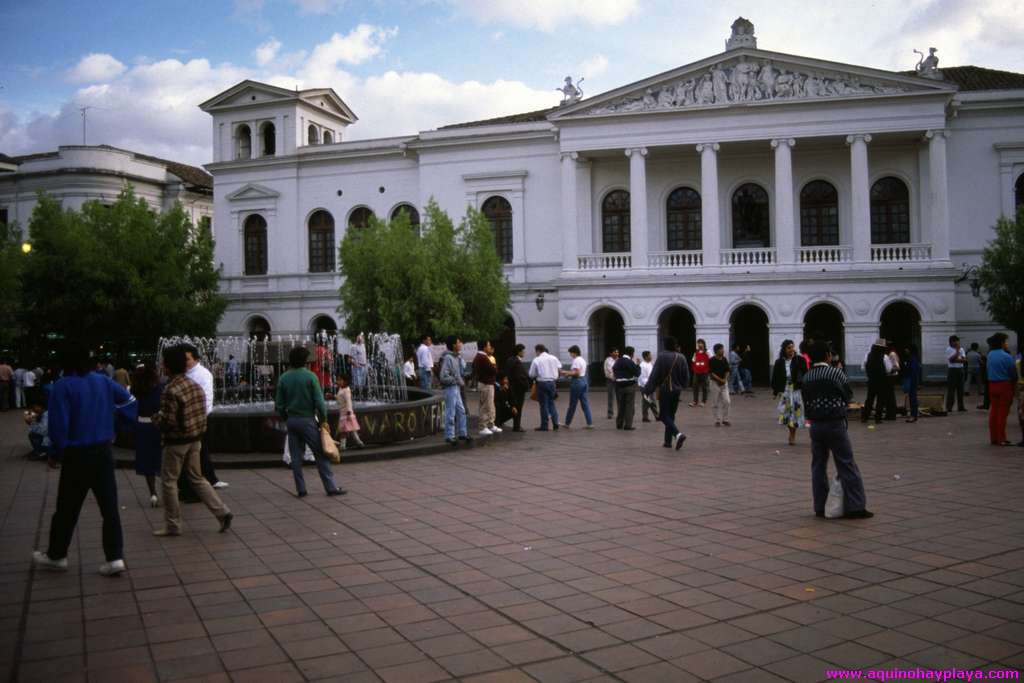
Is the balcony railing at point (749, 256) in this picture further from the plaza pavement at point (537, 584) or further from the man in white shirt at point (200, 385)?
the man in white shirt at point (200, 385)

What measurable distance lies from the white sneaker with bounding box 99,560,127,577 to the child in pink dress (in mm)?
6476

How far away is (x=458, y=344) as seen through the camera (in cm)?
1516

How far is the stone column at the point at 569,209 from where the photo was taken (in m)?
35.5

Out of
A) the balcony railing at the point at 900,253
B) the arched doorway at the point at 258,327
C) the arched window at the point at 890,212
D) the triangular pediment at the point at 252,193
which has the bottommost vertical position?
the arched doorway at the point at 258,327

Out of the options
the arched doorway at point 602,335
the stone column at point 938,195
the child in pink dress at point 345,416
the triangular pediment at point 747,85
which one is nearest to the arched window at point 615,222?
the arched doorway at point 602,335

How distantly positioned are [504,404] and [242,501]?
8488mm

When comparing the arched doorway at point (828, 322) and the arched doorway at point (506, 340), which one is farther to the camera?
the arched doorway at point (506, 340)

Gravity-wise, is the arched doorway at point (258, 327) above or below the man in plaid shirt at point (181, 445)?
above

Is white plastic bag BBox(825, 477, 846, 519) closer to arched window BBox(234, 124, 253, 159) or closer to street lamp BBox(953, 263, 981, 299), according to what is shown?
street lamp BBox(953, 263, 981, 299)

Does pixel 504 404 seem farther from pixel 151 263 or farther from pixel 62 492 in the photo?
pixel 151 263

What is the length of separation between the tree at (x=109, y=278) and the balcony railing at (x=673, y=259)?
62.8 ft

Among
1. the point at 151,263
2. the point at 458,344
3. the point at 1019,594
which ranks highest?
the point at 151,263

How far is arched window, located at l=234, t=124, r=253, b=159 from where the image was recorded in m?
43.3

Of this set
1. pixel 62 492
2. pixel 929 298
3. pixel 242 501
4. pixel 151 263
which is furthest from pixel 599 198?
pixel 62 492
